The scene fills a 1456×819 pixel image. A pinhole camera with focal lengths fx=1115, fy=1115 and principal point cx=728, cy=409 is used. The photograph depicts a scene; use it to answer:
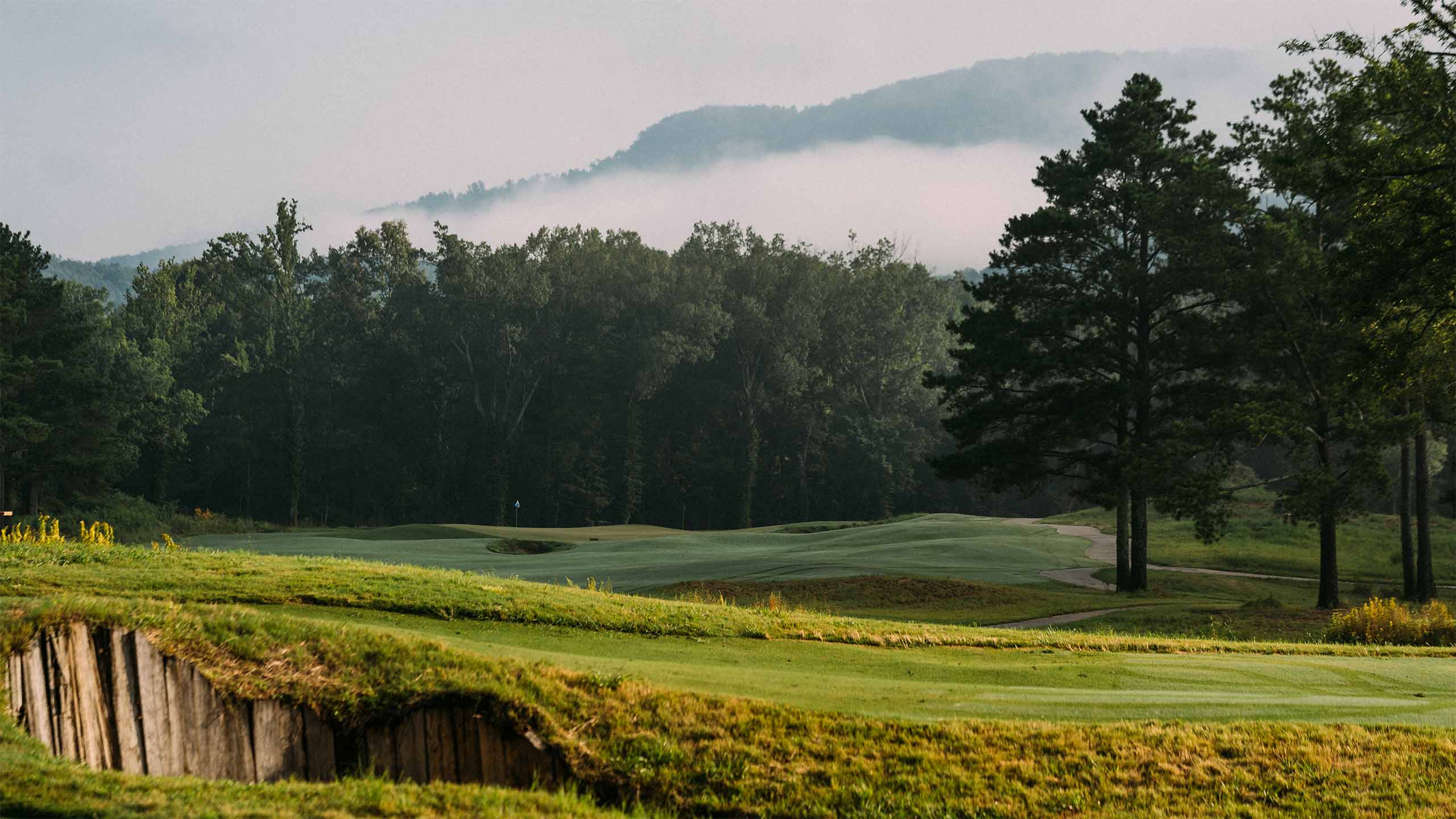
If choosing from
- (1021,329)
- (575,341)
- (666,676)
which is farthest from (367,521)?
(666,676)

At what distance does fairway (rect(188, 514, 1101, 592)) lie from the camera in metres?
28.2

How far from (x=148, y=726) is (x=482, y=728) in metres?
2.02

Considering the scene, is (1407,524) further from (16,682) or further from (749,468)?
(749,468)

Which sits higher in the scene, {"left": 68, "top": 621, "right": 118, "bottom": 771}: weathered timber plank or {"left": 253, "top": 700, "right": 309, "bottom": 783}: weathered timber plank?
{"left": 68, "top": 621, "right": 118, "bottom": 771}: weathered timber plank

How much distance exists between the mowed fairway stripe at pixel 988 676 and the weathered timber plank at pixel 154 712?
1.85 meters

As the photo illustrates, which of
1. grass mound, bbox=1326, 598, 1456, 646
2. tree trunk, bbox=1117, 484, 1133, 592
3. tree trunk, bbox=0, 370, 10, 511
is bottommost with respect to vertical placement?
tree trunk, bbox=1117, 484, 1133, 592

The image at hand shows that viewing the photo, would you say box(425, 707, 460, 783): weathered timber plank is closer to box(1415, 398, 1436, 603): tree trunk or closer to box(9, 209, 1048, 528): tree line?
box(1415, 398, 1436, 603): tree trunk

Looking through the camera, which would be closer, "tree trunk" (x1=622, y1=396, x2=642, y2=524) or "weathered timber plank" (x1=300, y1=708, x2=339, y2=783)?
"weathered timber plank" (x1=300, y1=708, x2=339, y2=783)

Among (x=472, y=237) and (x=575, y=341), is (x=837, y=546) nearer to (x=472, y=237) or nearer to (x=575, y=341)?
(x=575, y=341)

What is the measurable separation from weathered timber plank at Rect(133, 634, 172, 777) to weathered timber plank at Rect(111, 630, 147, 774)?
15 mm

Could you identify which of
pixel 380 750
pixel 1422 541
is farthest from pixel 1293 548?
pixel 380 750

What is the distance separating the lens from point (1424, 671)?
35.4 ft

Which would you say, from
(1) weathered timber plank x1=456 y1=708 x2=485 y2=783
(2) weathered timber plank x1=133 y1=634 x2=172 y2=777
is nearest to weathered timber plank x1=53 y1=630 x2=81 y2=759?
(2) weathered timber plank x1=133 y1=634 x2=172 y2=777

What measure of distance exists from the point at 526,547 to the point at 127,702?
31.8 meters
